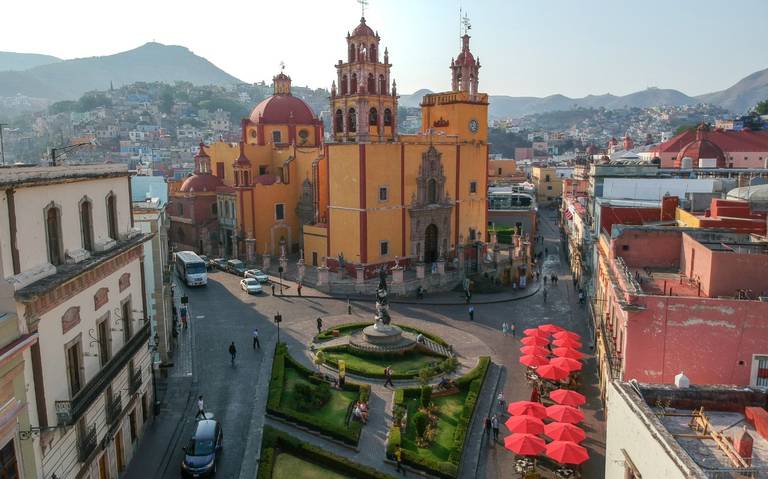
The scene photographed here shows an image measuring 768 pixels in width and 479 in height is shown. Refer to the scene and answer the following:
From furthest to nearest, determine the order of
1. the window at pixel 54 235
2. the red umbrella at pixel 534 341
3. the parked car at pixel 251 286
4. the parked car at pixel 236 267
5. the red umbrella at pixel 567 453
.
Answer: the parked car at pixel 236 267 < the parked car at pixel 251 286 < the red umbrella at pixel 534 341 < the red umbrella at pixel 567 453 < the window at pixel 54 235

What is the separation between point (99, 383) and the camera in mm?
14828

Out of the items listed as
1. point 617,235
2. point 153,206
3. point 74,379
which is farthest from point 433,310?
point 74,379

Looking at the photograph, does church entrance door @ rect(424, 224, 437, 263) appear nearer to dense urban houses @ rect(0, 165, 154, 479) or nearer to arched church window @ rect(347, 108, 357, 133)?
arched church window @ rect(347, 108, 357, 133)

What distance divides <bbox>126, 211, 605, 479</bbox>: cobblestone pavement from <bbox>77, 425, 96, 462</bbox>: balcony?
2.73 m

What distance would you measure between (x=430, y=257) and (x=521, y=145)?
14792 cm

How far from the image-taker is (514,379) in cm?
2341

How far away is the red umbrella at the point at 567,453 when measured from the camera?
1576 cm

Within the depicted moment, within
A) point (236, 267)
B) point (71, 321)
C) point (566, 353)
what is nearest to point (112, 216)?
point (71, 321)

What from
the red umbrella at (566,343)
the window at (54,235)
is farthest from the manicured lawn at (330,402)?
the window at (54,235)

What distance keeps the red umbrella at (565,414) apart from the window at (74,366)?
1295 centimetres

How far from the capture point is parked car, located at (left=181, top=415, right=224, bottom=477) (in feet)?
52.4

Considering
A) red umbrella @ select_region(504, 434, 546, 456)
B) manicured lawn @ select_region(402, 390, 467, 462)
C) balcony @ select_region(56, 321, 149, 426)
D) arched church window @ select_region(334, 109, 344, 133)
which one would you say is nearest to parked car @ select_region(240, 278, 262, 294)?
arched church window @ select_region(334, 109, 344, 133)

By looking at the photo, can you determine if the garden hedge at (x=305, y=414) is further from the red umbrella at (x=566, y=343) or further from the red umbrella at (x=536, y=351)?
the red umbrella at (x=566, y=343)

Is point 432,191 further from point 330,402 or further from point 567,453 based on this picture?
point 567,453
